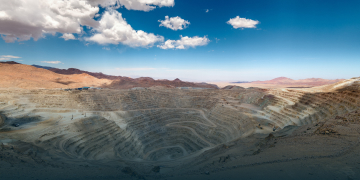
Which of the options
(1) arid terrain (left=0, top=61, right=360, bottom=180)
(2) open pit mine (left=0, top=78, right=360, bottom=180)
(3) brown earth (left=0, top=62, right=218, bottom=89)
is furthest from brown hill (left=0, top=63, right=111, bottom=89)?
(2) open pit mine (left=0, top=78, right=360, bottom=180)

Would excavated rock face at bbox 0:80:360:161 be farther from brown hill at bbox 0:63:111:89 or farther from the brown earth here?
the brown earth

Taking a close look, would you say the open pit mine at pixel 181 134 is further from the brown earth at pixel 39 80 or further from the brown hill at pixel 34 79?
the brown earth at pixel 39 80

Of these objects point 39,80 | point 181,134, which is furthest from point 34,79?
point 181,134

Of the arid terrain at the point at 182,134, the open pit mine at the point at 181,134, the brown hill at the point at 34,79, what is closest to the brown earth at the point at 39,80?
the brown hill at the point at 34,79

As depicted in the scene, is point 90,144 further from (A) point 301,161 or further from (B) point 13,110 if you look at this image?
(A) point 301,161

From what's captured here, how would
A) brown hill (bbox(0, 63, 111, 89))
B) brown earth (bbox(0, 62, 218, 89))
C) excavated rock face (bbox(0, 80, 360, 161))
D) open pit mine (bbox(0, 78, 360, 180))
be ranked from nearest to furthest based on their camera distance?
open pit mine (bbox(0, 78, 360, 180)), excavated rock face (bbox(0, 80, 360, 161)), brown hill (bbox(0, 63, 111, 89)), brown earth (bbox(0, 62, 218, 89))

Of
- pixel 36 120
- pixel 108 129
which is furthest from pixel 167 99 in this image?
pixel 36 120

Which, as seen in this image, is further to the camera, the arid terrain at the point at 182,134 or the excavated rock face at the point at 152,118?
the excavated rock face at the point at 152,118
